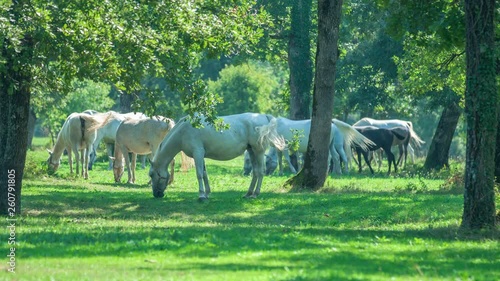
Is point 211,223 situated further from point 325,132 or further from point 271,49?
point 271,49

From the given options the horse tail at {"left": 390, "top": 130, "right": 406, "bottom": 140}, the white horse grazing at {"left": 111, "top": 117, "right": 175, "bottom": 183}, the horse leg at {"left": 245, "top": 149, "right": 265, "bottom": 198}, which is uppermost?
the horse tail at {"left": 390, "top": 130, "right": 406, "bottom": 140}

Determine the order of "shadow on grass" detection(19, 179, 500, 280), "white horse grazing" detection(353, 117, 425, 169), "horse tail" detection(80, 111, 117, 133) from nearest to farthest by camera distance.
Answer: "shadow on grass" detection(19, 179, 500, 280)
"horse tail" detection(80, 111, 117, 133)
"white horse grazing" detection(353, 117, 425, 169)

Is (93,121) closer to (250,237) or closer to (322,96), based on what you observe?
(322,96)

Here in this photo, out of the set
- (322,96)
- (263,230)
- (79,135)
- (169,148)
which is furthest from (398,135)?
(263,230)

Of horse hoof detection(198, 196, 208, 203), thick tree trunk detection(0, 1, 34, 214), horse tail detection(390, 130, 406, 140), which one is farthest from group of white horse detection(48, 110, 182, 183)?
horse tail detection(390, 130, 406, 140)

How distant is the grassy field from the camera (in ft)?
42.2

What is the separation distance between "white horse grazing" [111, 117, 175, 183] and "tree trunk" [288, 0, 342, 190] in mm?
5653

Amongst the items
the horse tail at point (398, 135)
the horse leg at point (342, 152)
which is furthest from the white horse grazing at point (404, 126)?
the horse leg at point (342, 152)

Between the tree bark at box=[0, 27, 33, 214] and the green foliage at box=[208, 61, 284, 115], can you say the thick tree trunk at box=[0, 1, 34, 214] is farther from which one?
the green foliage at box=[208, 61, 284, 115]

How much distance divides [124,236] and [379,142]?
32.7 metres

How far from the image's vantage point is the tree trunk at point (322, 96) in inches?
1159

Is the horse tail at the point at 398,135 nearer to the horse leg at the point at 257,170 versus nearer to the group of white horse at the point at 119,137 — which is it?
the group of white horse at the point at 119,137

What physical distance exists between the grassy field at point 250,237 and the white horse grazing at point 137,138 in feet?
12.9

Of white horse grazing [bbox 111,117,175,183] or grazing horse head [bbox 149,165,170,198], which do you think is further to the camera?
white horse grazing [bbox 111,117,175,183]
